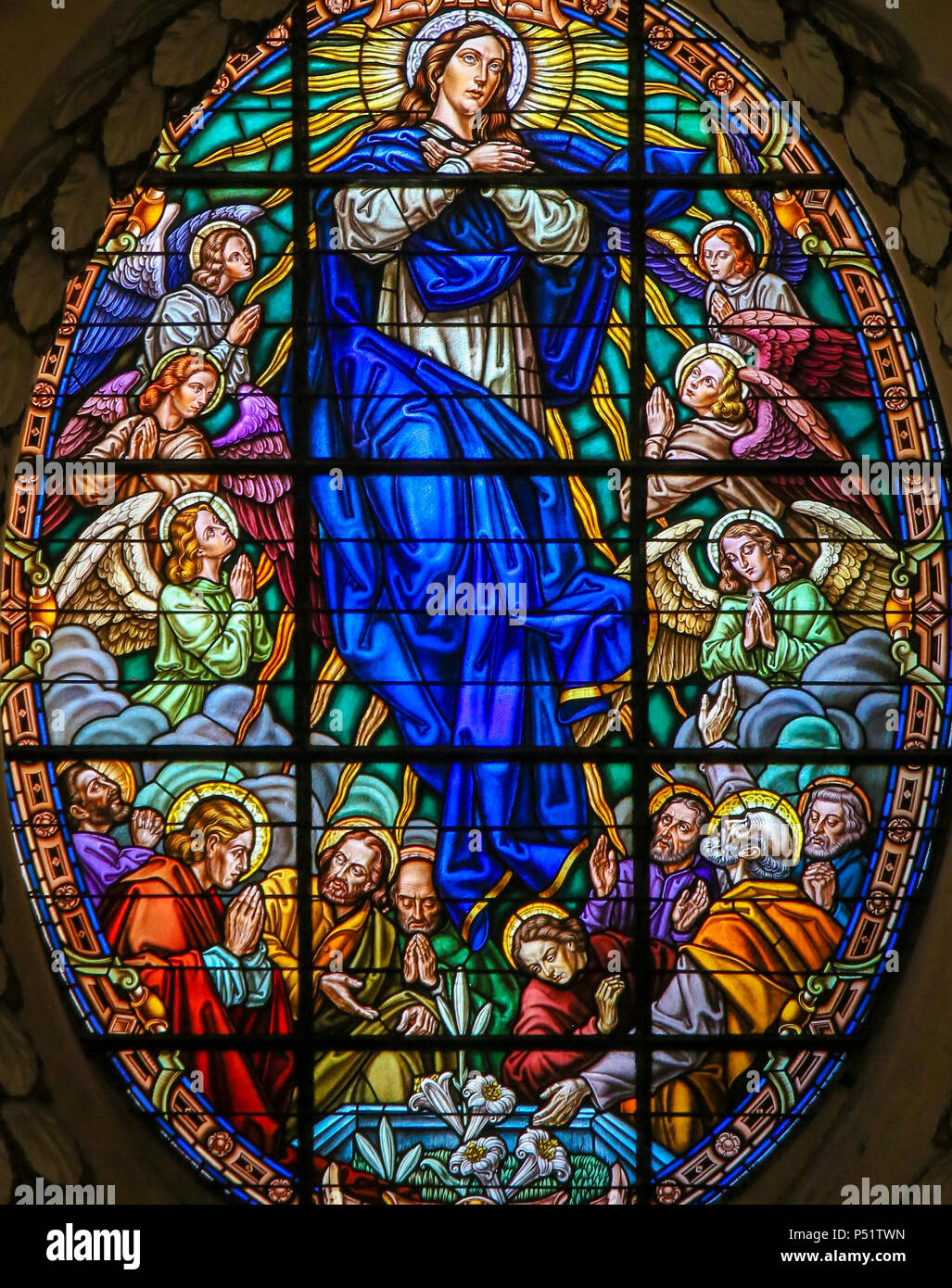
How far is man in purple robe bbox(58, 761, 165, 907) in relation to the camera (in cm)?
788

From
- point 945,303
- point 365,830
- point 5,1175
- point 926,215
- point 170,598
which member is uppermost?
point 926,215

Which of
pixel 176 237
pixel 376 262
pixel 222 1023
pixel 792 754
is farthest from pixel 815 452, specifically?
pixel 222 1023

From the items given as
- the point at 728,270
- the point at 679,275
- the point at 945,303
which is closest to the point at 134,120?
the point at 679,275

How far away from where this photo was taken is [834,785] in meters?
7.92

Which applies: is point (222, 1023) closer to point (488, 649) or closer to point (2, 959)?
point (2, 959)

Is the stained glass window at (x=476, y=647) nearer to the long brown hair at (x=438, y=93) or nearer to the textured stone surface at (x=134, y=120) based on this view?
the long brown hair at (x=438, y=93)

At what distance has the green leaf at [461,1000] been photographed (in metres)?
7.84

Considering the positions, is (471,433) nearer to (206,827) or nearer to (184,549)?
(184,549)

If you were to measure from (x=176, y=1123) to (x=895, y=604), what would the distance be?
11.3 ft

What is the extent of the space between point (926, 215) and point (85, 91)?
320cm

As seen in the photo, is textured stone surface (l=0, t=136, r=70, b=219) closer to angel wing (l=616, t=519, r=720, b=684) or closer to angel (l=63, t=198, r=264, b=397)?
angel (l=63, t=198, r=264, b=397)

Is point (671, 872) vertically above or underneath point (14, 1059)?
above

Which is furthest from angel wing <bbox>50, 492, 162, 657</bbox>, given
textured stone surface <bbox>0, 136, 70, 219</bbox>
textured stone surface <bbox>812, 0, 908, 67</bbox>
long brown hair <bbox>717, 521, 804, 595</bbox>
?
textured stone surface <bbox>812, 0, 908, 67</bbox>

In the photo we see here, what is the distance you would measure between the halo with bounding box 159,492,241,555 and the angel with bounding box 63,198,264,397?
0.45 metres
